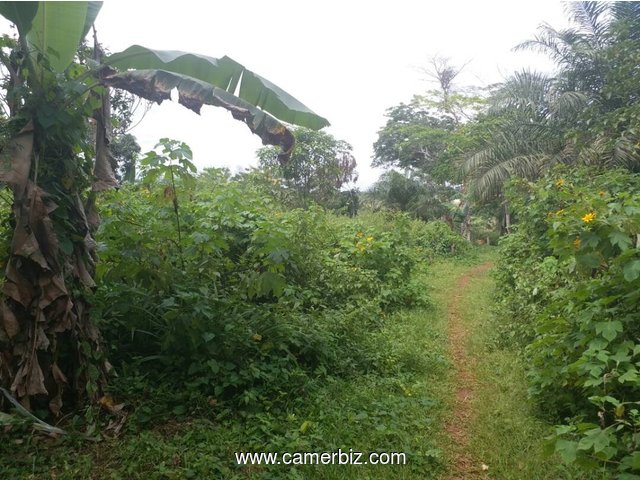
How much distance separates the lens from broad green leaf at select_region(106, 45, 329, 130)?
378 centimetres

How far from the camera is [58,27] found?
3.47 m

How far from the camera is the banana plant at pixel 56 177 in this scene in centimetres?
303

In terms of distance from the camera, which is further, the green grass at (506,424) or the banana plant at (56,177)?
the banana plant at (56,177)

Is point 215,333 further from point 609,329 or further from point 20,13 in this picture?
point 609,329

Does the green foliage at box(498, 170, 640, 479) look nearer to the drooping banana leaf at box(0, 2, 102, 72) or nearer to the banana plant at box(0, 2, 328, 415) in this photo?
the banana plant at box(0, 2, 328, 415)

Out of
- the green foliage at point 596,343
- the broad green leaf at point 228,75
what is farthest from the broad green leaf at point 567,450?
the broad green leaf at point 228,75

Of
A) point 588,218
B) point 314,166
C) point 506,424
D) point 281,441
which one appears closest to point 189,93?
point 281,441

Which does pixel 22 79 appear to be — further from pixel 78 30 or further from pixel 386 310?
pixel 386 310

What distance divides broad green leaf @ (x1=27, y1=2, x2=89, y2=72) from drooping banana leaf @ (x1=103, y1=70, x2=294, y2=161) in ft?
1.30

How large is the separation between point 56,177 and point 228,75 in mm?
1692

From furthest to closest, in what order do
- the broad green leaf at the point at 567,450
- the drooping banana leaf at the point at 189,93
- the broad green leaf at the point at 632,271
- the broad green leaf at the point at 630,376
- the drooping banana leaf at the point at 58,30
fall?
the drooping banana leaf at the point at 189,93 < the drooping banana leaf at the point at 58,30 < the broad green leaf at the point at 632,271 < the broad green leaf at the point at 630,376 < the broad green leaf at the point at 567,450

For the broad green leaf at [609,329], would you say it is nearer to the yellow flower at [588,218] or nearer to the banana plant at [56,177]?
the yellow flower at [588,218]

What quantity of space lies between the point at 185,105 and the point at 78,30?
3.10 ft

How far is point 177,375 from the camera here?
147 inches
